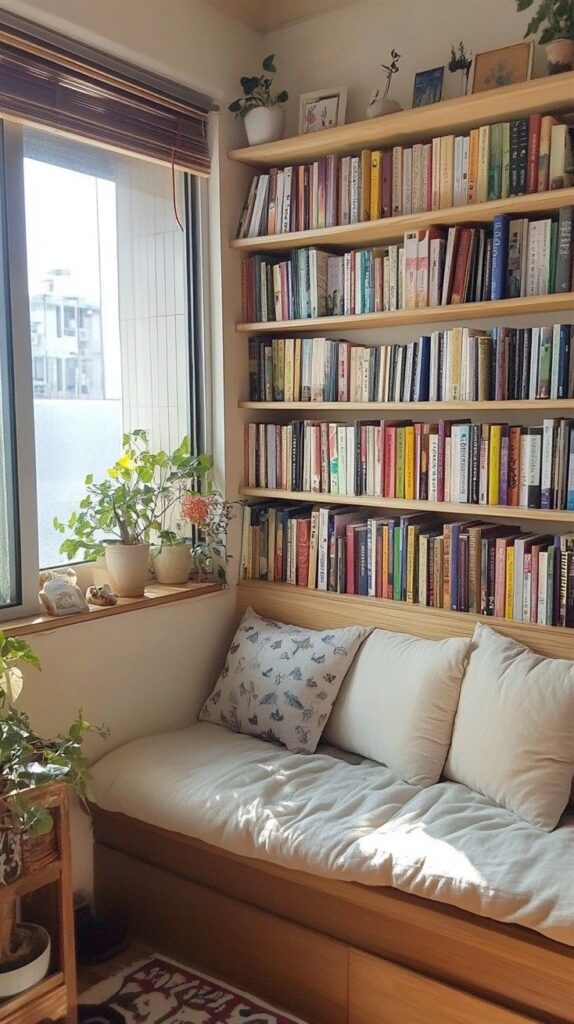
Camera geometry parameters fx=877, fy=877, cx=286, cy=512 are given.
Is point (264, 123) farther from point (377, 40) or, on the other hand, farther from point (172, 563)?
point (172, 563)

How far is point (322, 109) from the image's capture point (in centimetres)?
260

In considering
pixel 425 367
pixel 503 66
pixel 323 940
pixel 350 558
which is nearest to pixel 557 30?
pixel 503 66

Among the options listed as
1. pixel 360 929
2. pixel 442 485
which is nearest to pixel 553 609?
pixel 442 485

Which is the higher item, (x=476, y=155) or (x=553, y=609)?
(x=476, y=155)

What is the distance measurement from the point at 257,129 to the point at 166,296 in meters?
0.57

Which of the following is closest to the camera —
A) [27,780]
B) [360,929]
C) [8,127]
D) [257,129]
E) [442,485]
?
[27,780]

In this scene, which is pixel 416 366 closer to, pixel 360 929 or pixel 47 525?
pixel 47 525

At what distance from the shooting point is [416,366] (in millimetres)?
2428

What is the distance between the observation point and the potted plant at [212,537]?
8.93 feet

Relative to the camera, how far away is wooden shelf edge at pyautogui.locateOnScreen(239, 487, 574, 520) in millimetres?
2199

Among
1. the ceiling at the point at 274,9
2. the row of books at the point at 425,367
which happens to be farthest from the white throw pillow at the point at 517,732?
the ceiling at the point at 274,9

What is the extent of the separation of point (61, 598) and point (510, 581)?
46.0 inches

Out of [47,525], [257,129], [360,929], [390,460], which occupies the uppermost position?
[257,129]

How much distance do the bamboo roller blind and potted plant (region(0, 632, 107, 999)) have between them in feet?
4.28
